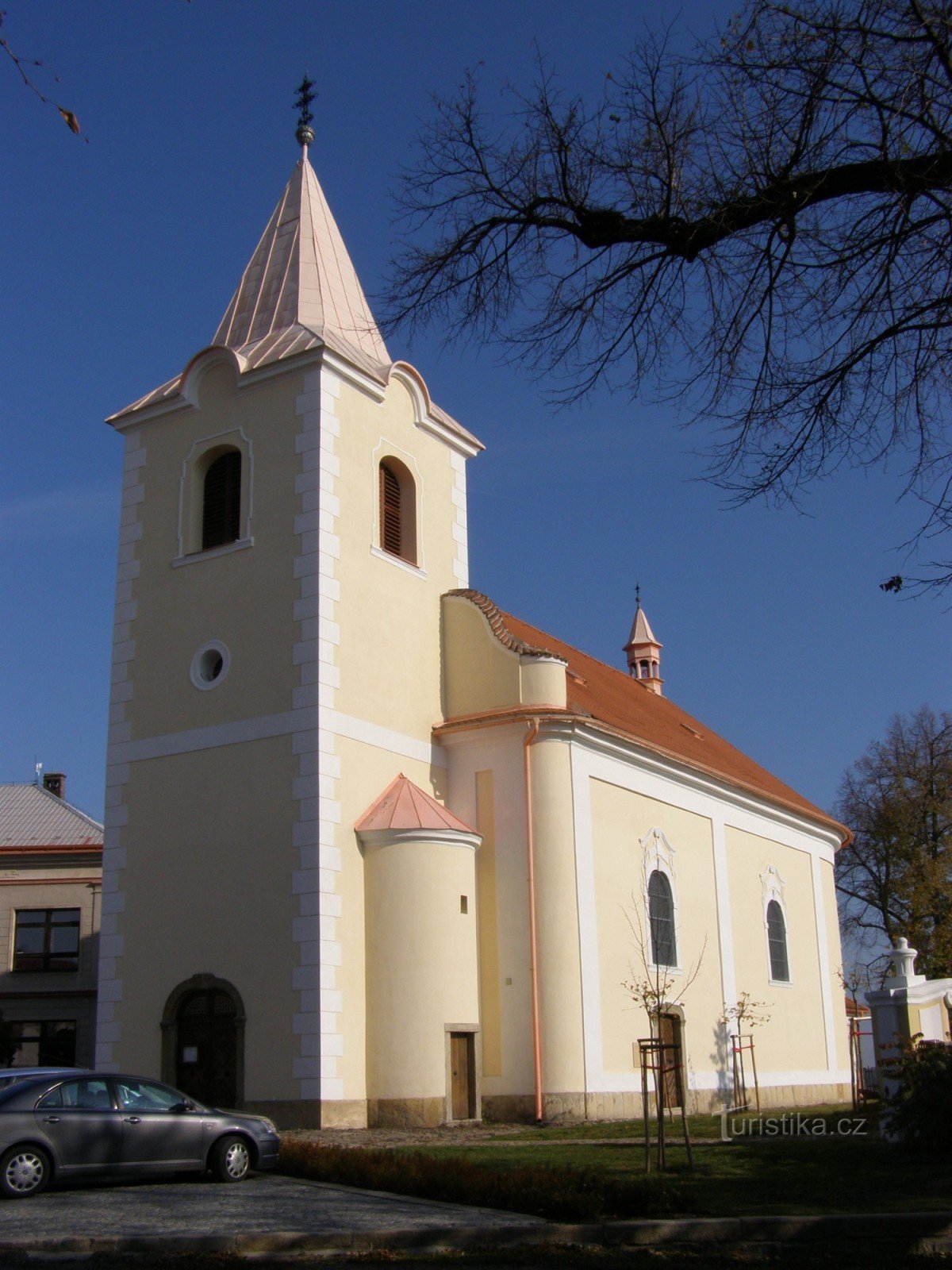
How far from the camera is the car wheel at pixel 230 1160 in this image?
13.5 m

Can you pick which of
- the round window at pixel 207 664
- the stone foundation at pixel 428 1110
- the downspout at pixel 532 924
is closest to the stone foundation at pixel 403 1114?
the stone foundation at pixel 428 1110

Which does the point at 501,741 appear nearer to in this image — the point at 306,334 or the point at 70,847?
the point at 306,334

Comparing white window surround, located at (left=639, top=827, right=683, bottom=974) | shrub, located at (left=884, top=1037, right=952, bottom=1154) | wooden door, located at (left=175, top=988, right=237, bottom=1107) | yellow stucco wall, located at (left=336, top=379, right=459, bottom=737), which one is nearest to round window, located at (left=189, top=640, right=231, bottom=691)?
yellow stucco wall, located at (left=336, top=379, right=459, bottom=737)

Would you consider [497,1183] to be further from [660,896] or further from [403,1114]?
[660,896]

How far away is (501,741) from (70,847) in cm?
1890

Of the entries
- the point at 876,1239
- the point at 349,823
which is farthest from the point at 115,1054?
the point at 876,1239

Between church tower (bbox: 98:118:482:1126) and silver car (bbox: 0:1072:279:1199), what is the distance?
562cm

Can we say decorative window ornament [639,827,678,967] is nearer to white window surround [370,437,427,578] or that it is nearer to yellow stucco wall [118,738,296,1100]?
white window surround [370,437,427,578]

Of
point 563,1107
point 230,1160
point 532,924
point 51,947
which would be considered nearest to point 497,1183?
point 230,1160

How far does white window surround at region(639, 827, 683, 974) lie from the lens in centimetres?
2472

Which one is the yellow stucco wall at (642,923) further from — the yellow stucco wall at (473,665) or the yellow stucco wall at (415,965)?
the yellow stucco wall at (415,965)

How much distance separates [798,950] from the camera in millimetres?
32156

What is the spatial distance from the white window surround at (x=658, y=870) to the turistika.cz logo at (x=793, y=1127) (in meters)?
3.99

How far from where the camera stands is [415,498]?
2480 cm
